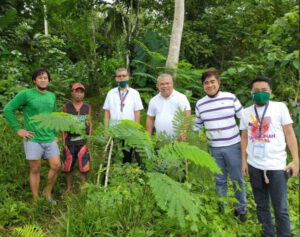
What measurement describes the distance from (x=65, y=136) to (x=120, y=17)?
5269 millimetres

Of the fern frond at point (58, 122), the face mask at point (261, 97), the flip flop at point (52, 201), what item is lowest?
the flip flop at point (52, 201)

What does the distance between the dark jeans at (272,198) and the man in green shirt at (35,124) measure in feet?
8.18

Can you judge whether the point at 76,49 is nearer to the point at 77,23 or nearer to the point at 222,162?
the point at 77,23

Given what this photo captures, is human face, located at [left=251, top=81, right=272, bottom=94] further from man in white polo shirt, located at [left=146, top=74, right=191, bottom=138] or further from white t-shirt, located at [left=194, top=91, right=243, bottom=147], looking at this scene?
man in white polo shirt, located at [left=146, top=74, right=191, bottom=138]

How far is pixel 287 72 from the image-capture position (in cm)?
460

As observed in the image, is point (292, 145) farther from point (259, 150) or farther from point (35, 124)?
point (35, 124)

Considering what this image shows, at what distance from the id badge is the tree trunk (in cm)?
386

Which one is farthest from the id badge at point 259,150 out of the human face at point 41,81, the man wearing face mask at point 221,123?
the human face at point 41,81

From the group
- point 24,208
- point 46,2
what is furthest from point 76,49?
point 24,208

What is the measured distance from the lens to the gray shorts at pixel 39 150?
3078 millimetres

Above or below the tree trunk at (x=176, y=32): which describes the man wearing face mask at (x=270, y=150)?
below

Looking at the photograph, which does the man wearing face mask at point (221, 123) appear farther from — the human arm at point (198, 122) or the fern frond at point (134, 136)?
the fern frond at point (134, 136)

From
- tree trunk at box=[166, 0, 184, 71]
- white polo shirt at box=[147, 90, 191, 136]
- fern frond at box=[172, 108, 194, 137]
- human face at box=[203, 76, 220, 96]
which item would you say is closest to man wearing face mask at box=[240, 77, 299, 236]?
human face at box=[203, 76, 220, 96]

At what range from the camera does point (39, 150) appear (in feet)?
10.2
